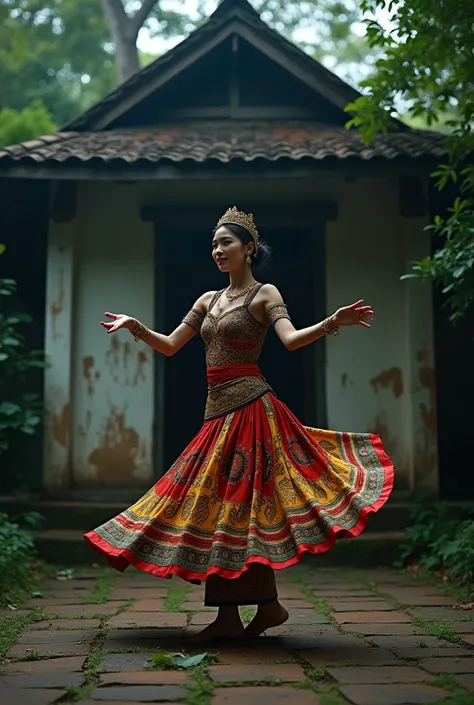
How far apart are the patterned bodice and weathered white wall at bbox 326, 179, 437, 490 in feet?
11.5

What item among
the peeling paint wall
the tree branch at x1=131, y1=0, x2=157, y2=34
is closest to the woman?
the peeling paint wall

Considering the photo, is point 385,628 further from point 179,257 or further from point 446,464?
point 179,257

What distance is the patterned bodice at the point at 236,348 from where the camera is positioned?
376cm

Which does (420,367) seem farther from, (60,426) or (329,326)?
(329,326)

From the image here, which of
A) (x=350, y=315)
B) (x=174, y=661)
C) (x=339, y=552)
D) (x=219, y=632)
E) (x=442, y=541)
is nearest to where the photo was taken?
(x=174, y=661)

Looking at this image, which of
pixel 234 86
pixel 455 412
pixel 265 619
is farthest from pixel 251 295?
pixel 234 86

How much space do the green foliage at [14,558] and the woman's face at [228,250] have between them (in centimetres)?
237

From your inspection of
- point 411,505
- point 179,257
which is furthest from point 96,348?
point 411,505

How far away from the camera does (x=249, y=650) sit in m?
3.38

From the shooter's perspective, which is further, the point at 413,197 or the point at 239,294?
the point at 413,197

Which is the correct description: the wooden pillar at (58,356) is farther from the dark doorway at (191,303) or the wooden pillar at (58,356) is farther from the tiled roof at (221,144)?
the dark doorway at (191,303)

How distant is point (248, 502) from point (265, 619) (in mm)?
547

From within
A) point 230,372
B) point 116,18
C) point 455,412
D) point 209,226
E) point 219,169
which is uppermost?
point 116,18

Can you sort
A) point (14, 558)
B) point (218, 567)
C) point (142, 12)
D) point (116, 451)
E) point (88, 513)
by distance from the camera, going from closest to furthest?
point (218, 567) < point (14, 558) < point (88, 513) < point (116, 451) < point (142, 12)
